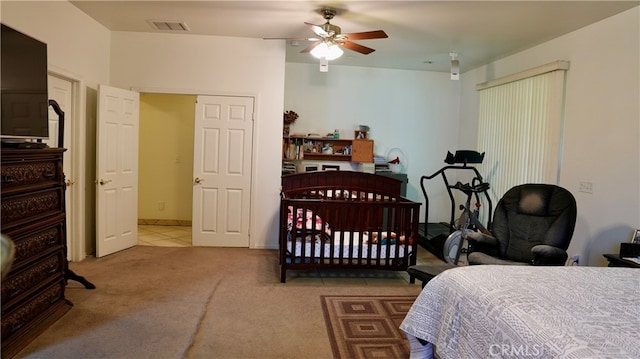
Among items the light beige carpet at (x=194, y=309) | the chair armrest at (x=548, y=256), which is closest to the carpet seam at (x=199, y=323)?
the light beige carpet at (x=194, y=309)

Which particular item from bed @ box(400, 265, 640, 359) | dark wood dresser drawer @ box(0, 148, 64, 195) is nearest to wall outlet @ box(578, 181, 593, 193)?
bed @ box(400, 265, 640, 359)

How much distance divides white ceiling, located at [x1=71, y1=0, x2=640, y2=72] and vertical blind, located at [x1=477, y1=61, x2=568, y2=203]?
1.49ft

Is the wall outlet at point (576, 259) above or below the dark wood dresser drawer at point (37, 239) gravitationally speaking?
below

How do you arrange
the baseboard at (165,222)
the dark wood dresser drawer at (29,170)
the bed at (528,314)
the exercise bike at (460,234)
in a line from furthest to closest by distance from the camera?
the baseboard at (165,222) → the exercise bike at (460,234) → the dark wood dresser drawer at (29,170) → the bed at (528,314)

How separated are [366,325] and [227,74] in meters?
3.41

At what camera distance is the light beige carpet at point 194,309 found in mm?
2488

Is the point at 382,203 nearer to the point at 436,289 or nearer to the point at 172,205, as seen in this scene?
the point at 436,289

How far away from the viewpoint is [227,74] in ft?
16.0

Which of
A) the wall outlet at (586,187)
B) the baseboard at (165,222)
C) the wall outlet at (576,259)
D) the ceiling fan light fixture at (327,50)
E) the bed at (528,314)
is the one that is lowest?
the baseboard at (165,222)

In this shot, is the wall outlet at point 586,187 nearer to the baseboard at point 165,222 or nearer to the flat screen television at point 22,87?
the flat screen television at point 22,87

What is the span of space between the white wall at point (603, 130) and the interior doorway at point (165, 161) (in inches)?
196

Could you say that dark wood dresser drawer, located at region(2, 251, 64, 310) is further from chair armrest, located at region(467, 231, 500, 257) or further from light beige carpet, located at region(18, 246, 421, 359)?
chair armrest, located at region(467, 231, 500, 257)

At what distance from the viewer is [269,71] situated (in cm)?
490

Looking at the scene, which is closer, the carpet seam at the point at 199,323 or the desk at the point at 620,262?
the carpet seam at the point at 199,323
